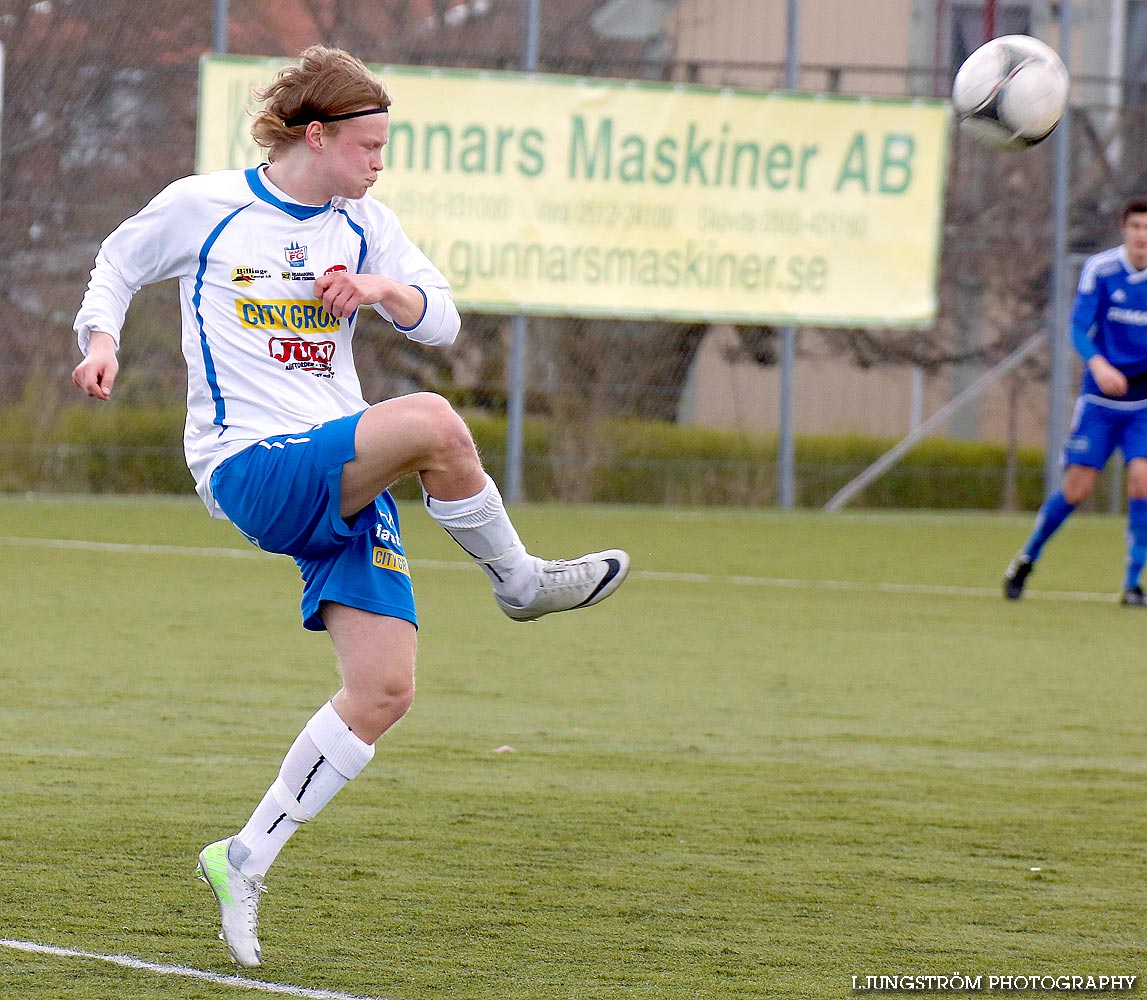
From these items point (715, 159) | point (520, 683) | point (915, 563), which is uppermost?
point (715, 159)

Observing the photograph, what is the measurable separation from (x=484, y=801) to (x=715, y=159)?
1215cm

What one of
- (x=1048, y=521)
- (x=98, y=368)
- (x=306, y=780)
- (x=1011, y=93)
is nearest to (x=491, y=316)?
(x=1048, y=521)

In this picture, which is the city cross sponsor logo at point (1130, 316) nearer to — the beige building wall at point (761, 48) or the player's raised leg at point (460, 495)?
the player's raised leg at point (460, 495)

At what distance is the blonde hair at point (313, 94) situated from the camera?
412 cm

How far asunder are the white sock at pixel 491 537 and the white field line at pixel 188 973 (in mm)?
1053

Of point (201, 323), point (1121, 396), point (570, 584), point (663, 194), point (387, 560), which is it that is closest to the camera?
point (387, 560)

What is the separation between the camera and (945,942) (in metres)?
3.92

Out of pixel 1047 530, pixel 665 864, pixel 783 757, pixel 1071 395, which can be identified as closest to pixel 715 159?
pixel 1071 395

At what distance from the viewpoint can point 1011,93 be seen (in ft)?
23.2

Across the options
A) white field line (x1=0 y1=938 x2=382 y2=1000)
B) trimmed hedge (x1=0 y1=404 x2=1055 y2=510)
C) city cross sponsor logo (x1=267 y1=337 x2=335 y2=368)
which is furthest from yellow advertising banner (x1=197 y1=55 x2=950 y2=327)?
white field line (x1=0 y1=938 x2=382 y2=1000)

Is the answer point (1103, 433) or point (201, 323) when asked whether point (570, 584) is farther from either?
point (1103, 433)

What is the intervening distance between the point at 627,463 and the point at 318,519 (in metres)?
13.2

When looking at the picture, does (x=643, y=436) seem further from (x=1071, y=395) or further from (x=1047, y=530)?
(x=1047, y=530)

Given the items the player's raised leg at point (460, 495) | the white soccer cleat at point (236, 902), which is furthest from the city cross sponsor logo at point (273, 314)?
the white soccer cleat at point (236, 902)
